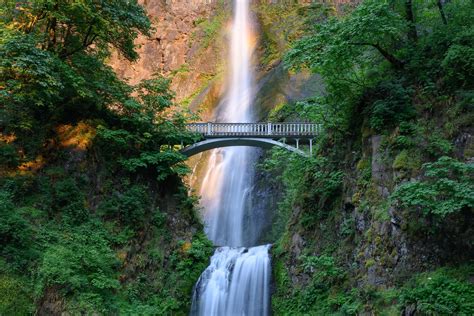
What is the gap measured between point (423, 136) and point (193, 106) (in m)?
24.2

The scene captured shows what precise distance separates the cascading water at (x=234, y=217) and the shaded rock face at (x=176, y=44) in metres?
3.03

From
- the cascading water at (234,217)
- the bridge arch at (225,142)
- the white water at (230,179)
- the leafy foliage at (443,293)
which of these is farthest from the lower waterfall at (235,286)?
the leafy foliage at (443,293)

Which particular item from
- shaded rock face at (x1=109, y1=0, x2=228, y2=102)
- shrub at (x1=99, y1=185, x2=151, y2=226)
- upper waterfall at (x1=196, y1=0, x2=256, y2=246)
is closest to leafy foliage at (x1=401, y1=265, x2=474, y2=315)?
shrub at (x1=99, y1=185, x2=151, y2=226)

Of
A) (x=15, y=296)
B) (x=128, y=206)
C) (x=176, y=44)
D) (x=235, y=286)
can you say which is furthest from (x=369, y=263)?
(x=176, y=44)

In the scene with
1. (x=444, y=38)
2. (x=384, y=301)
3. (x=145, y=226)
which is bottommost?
(x=384, y=301)

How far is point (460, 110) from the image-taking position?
8766 millimetres

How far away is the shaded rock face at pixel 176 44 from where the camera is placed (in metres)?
36.0

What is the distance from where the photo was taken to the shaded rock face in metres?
36.0

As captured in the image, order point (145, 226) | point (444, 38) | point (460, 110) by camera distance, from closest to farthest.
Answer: point (460, 110), point (444, 38), point (145, 226)

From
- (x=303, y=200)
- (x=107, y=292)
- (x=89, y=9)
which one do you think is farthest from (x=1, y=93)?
(x=303, y=200)

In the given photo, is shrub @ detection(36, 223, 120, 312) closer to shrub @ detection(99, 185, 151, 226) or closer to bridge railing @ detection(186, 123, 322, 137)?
shrub @ detection(99, 185, 151, 226)

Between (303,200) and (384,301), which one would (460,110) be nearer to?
(384,301)

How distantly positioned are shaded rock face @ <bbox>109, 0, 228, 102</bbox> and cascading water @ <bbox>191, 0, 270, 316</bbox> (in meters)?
3.03

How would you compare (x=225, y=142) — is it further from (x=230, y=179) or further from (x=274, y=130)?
(x=230, y=179)
